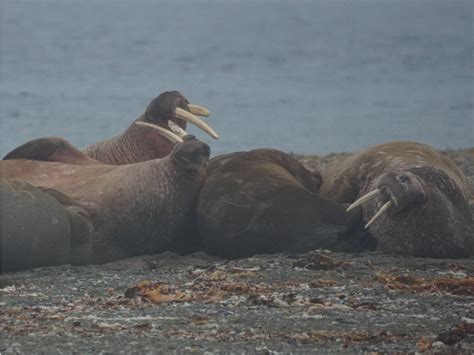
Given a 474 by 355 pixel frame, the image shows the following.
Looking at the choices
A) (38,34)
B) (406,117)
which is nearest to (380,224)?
(406,117)

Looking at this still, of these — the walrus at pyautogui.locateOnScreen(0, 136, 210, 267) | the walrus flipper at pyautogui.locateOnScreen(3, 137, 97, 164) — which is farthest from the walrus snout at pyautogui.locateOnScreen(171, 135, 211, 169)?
the walrus flipper at pyautogui.locateOnScreen(3, 137, 97, 164)

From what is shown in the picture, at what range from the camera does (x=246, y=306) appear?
25.1 feet

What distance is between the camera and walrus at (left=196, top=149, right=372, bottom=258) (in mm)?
9523

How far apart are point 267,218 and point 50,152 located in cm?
192

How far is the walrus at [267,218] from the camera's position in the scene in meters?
9.52

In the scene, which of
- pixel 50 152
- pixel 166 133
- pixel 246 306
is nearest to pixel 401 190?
pixel 246 306

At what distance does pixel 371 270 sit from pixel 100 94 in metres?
31.1

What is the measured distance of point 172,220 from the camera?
32.4 ft

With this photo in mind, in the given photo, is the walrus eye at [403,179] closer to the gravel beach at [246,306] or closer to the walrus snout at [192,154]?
the gravel beach at [246,306]

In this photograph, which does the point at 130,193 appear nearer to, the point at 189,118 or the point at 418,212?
the point at 189,118

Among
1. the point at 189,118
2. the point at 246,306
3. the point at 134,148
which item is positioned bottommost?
the point at 246,306

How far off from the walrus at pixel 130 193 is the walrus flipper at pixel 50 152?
16 cm

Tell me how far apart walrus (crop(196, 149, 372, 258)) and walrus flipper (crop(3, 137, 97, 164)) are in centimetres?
116

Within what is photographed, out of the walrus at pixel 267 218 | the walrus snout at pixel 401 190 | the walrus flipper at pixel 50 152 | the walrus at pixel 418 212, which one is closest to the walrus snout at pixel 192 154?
the walrus at pixel 267 218
